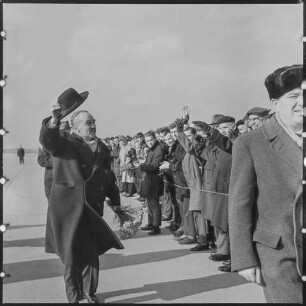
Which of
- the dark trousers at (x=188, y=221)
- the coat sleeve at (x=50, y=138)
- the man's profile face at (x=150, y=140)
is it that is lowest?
the dark trousers at (x=188, y=221)

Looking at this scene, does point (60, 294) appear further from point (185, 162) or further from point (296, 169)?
point (185, 162)

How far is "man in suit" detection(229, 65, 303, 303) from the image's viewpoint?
280cm

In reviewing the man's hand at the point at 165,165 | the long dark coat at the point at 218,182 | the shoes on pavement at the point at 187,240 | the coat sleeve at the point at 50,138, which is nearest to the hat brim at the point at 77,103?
the coat sleeve at the point at 50,138

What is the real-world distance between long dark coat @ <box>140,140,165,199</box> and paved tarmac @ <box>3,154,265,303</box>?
6.53 feet

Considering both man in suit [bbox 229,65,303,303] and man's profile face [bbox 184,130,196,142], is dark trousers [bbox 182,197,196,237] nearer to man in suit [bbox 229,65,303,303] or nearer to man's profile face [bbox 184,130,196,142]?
man's profile face [bbox 184,130,196,142]

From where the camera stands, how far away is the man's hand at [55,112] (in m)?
3.65

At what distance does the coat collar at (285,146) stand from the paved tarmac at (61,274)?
154 cm

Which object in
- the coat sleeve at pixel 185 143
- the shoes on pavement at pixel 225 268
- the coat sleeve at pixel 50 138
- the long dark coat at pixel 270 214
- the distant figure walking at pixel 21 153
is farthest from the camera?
the coat sleeve at pixel 185 143

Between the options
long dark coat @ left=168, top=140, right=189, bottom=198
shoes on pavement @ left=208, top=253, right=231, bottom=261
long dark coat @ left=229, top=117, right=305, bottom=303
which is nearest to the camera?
long dark coat @ left=229, top=117, right=305, bottom=303

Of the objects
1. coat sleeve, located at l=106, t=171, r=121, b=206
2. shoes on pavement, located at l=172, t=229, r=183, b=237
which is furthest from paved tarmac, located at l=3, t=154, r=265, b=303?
shoes on pavement, located at l=172, t=229, r=183, b=237

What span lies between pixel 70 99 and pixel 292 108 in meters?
1.47

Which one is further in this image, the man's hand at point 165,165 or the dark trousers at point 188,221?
the man's hand at point 165,165

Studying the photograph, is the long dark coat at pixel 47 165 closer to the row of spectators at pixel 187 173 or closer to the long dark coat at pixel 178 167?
the row of spectators at pixel 187 173

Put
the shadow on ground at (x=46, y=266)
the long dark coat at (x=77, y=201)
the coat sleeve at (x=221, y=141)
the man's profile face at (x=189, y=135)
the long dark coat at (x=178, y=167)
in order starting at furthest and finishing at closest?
the long dark coat at (x=178, y=167), the man's profile face at (x=189, y=135), the coat sleeve at (x=221, y=141), the shadow on ground at (x=46, y=266), the long dark coat at (x=77, y=201)
